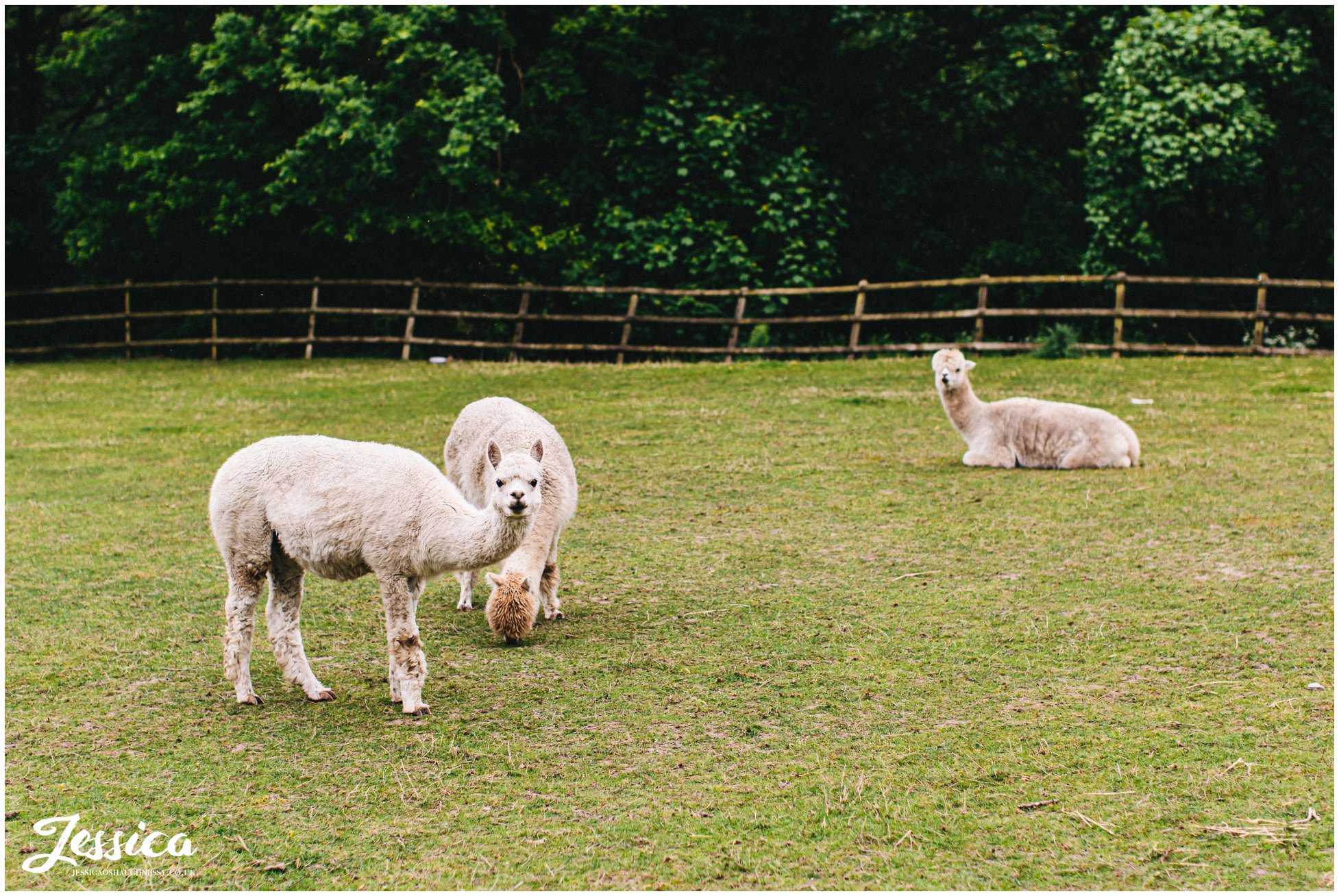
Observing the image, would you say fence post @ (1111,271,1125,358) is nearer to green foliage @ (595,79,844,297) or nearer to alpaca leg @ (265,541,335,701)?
green foliage @ (595,79,844,297)

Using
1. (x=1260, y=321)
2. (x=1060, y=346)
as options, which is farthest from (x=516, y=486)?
(x=1260, y=321)

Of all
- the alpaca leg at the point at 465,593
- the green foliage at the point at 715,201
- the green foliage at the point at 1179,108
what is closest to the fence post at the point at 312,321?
the green foliage at the point at 715,201

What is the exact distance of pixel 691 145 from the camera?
2103 cm

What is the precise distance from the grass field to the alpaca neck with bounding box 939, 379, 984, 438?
1.76ft

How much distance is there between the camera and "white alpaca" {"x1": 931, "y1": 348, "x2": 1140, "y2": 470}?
1068cm

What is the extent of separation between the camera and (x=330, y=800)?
436 cm

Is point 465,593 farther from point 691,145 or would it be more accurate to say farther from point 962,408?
point 691,145

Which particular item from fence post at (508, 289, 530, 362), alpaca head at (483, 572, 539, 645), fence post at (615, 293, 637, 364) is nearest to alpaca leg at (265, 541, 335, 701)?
alpaca head at (483, 572, 539, 645)

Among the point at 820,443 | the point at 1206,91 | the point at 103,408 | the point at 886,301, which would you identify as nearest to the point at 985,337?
the point at 886,301

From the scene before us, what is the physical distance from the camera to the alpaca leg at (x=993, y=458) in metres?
10.9

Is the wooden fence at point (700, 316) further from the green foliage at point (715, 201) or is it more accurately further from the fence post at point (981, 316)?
the green foliage at point (715, 201)

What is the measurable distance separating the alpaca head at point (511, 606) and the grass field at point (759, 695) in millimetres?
159

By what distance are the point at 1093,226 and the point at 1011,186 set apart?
155 cm

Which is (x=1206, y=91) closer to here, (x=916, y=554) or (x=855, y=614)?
(x=916, y=554)
